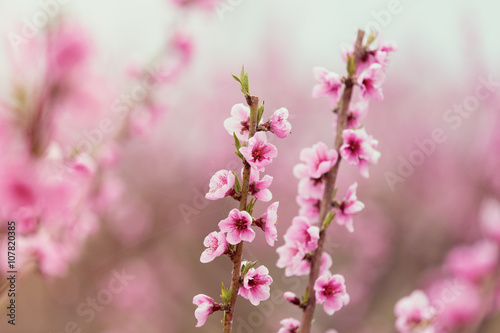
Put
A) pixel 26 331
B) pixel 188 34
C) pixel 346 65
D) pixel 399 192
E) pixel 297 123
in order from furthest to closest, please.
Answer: pixel 297 123 < pixel 399 192 < pixel 26 331 < pixel 188 34 < pixel 346 65

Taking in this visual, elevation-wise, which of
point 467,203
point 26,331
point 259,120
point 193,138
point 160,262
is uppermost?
point 193,138

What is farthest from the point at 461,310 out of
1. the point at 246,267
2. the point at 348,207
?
the point at 246,267

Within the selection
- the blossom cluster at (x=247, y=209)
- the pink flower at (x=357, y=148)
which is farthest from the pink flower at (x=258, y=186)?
the pink flower at (x=357, y=148)

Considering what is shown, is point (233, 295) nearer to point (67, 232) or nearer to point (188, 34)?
point (67, 232)

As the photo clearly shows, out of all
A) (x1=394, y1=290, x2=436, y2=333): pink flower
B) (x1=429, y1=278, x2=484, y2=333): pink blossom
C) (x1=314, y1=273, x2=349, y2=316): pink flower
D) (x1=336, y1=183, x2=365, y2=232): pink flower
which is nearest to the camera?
(x1=314, y1=273, x2=349, y2=316): pink flower

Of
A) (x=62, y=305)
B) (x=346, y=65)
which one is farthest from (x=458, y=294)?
(x=62, y=305)

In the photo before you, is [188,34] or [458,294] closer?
[458,294]

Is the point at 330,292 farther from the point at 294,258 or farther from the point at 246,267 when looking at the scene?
the point at 246,267

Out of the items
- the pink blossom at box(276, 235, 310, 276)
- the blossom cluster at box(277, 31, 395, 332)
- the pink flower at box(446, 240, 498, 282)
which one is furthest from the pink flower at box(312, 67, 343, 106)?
the pink flower at box(446, 240, 498, 282)

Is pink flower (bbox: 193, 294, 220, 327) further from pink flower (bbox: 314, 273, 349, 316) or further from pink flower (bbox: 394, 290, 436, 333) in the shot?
pink flower (bbox: 394, 290, 436, 333)
